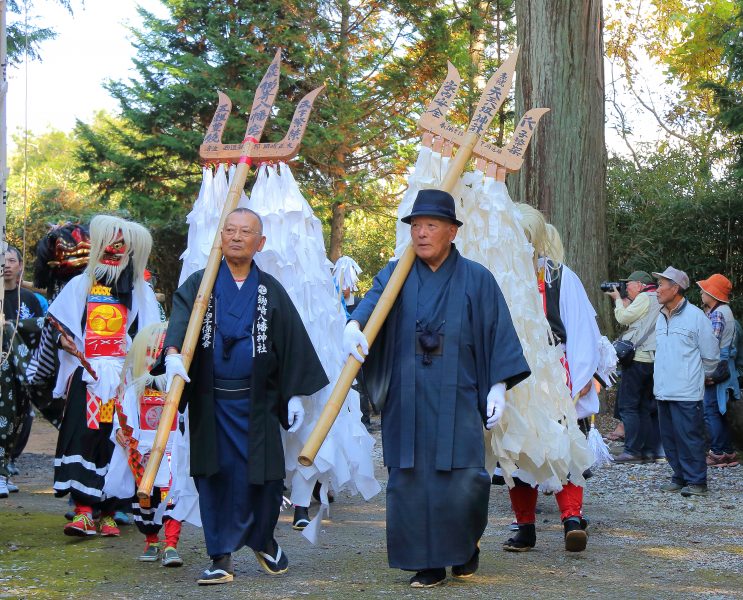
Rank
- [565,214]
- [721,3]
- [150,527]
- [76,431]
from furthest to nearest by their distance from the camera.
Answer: [721,3] < [565,214] < [76,431] < [150,527]

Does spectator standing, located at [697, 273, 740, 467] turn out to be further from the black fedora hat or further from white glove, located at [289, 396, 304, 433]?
white glove, located at [289, 396, 304, 433]

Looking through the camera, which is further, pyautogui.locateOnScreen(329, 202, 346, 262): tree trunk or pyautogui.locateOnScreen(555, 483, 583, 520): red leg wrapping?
pyautogui.locateOnScreen(329, 202, 346, 262): tree trunk

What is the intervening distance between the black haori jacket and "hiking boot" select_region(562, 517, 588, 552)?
66.7 inches

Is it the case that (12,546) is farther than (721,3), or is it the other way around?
(721,3)

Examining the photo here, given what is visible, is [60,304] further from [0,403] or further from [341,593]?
[341,593]

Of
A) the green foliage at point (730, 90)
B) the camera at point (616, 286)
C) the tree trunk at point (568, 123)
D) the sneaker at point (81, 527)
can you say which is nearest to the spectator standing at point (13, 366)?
the sneaker at point (81, 527)

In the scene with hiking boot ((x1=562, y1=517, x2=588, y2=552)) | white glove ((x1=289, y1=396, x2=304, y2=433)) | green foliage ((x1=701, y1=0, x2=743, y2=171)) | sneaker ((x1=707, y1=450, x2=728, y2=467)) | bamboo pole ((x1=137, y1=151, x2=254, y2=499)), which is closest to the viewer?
bamboo pole ((x1=137, y1=151, x2=254, y2=499))

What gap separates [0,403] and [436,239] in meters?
5.02

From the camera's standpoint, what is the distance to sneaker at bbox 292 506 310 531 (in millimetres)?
6936

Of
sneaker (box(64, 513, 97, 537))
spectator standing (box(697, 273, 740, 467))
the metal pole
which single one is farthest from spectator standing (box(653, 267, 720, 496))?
the metal pole

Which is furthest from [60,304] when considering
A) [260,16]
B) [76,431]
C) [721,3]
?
[721,3]

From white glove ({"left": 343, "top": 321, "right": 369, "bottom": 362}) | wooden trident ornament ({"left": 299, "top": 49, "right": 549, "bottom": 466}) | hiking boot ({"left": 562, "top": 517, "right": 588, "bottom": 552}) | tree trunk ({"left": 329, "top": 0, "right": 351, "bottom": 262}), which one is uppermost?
tree trunk ({"left": 329, "top": 0, "right": 351, "bottom": 262})

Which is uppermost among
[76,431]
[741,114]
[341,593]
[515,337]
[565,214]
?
[741,114]

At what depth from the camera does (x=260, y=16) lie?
18875 mm
